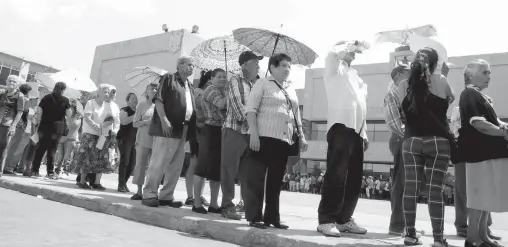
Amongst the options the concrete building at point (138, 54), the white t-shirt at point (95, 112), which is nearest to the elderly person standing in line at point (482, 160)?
the white t-shirt at point (95, 112)

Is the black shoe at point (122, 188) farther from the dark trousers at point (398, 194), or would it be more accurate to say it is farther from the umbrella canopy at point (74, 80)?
the dark trousers at point (398, 194)

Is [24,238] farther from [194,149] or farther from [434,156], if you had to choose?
[434,156]

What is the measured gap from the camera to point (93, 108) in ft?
24.5

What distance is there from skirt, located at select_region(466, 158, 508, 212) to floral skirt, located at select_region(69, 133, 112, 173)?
571 centimetres

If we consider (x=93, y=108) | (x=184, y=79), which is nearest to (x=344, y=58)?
(x=184, y=79)

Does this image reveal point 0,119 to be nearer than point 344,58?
No

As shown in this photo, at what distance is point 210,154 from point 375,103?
102ft

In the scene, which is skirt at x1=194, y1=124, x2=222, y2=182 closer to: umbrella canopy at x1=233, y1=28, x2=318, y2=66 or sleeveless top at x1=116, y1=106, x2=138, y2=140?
umbrella canopy at x1=233, y1=28, x2=318, y2=66

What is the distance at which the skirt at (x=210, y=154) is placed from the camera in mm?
4879

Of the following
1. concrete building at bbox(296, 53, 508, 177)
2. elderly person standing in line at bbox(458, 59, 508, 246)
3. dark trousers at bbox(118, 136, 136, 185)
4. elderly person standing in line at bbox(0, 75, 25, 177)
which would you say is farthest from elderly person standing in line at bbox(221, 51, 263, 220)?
concrete building at bbox(296, 53, 508, 177)

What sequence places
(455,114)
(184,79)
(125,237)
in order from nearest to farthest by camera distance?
(125,237) < (184,79) < (455,114)

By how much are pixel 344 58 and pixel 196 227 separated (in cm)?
228

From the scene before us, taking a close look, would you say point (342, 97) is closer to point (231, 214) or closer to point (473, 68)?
point (473, 68)

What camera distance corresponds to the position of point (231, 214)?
457 centimetres
